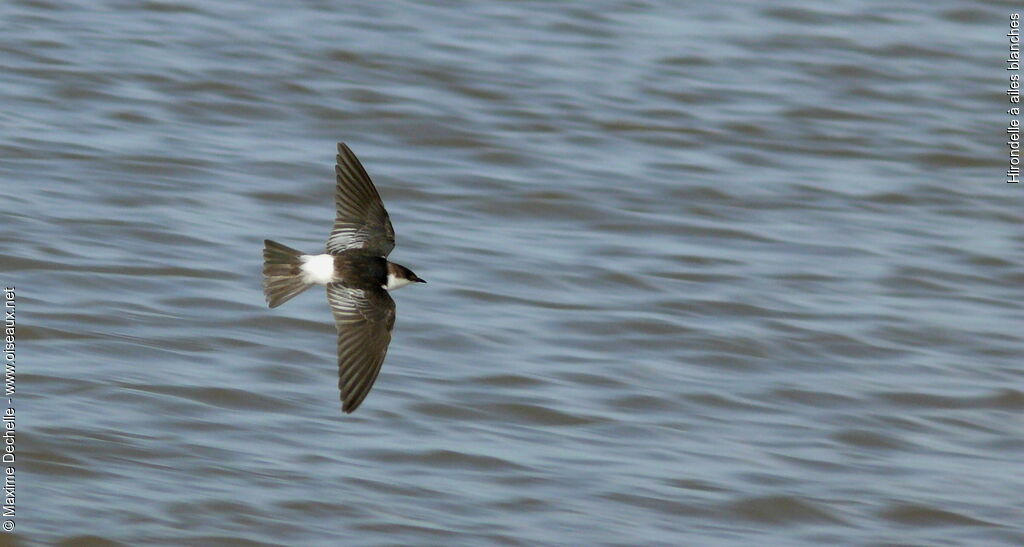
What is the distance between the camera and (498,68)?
952 centimetres

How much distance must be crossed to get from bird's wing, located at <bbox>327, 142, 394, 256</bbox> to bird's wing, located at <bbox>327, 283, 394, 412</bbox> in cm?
16

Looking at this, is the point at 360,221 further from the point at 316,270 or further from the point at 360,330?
the point at 360,330

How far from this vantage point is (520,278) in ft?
22.6

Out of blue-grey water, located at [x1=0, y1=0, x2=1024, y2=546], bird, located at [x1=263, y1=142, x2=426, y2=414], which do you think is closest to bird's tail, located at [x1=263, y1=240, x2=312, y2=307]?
bird, located at [x1=263, y1=142, x2=426, y2=414]

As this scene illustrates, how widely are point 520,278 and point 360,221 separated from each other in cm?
202

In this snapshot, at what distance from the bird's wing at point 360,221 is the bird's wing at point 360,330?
0.52 ft

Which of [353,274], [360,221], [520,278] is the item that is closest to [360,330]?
[353,274]

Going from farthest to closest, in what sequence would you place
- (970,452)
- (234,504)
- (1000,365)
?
(1000,365) → (970,452) → (234,504)

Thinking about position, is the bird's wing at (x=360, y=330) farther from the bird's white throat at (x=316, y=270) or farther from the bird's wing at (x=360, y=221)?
the bird's wing at (x=360, y=221)

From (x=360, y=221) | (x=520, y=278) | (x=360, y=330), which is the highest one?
(x=360, y=221)

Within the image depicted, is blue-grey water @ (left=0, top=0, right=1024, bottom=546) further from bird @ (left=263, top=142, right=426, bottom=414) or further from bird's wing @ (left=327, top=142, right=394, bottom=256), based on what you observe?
bird's wing @ (left=327, top=142, right=394, bottom=256)

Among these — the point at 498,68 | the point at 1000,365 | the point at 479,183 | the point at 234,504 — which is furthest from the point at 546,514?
the point at 498,68

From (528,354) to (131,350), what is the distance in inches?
53.1

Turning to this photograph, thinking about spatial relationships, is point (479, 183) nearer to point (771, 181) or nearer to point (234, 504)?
point (771, 181)
